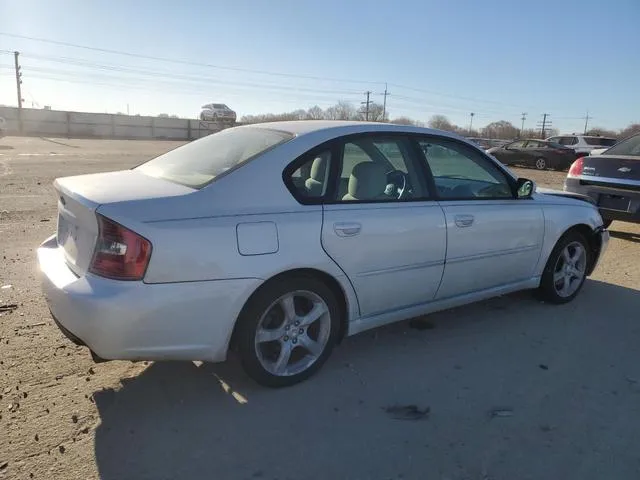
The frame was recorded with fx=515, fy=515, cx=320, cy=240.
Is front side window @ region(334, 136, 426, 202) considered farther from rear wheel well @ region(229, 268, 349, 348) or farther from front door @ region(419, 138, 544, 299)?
rear wheel well @ region(229, 268, 349, 348)

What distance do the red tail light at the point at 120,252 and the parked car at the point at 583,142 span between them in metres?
23.8

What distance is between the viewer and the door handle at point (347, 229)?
3100mm

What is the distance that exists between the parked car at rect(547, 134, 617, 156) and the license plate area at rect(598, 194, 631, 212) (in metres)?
17.5

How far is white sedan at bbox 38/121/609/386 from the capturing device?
2.60 m

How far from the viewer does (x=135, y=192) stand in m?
2.83

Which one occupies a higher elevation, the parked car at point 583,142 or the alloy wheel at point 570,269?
the parked car at point 583,142

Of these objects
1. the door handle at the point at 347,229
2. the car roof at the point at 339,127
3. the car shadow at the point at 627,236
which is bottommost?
the car shadow at the point at 627,236

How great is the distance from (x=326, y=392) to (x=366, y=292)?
0.67 meters

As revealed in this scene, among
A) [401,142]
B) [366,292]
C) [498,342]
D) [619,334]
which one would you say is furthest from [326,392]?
[619,334]

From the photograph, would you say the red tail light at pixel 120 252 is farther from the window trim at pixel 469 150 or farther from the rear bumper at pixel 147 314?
the window trim at pixel 469 150

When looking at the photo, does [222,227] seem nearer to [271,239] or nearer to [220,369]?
[271,239]

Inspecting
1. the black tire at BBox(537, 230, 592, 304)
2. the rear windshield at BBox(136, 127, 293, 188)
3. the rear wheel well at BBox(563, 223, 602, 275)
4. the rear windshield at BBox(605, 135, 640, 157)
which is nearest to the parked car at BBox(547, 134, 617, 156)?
the rear windshield at BBox(605, 135, 640, 157)

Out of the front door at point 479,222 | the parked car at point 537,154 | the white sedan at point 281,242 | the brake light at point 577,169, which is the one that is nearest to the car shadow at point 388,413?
the white sedan at point 281,242

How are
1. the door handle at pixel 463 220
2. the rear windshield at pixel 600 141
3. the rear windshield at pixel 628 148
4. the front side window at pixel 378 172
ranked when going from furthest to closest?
the rear windshield at pixel 600 141 < the rear windshield at pixel 628 148 < the door handle at pixel 463 220 < the front side window at pixel 378 172
